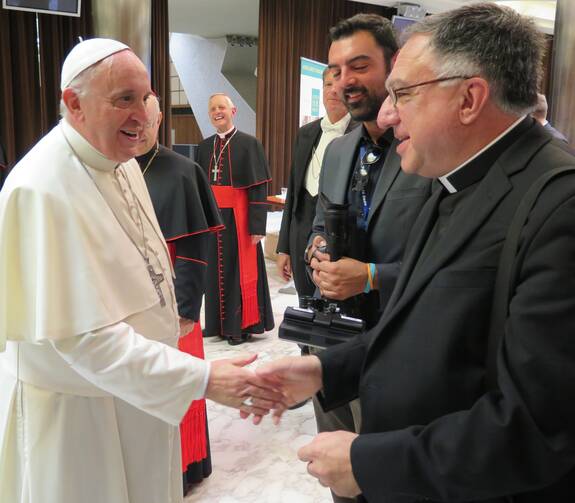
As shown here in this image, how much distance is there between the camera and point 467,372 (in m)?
1.00

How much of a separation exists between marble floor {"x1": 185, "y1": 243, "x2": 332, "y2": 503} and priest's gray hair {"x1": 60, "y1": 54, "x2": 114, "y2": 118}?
1949mm

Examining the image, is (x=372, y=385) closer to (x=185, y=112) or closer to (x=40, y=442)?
(x=40, y=442)

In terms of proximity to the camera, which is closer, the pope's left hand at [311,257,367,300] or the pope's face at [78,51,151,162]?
the pope's face at [78,51,151,162]

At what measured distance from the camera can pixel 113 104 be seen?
4.74 feet

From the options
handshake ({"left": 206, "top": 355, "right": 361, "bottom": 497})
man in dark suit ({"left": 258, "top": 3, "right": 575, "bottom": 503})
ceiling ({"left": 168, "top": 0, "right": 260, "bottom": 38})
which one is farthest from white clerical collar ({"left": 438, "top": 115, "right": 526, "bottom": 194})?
ceiling ({"left": 168, "top": 0, "right": 260, "bottom": 38})

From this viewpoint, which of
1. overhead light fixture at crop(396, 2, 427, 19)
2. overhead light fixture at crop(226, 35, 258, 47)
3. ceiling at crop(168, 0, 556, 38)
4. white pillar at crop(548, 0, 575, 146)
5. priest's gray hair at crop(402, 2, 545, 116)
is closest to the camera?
priest's gray hair at crop(402, 2, 545, 116)

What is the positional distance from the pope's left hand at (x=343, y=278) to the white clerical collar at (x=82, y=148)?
0.75 meters

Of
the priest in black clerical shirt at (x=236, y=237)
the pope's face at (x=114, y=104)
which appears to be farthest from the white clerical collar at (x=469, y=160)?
the priest in black clerical shirt at (x=236, y=237)

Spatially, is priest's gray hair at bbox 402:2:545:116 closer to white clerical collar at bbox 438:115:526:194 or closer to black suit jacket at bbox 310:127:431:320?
white clerical collar at bbox 438:115:526:194

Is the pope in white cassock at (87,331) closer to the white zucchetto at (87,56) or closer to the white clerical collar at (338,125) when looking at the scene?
the white zucchetto at (87,56)

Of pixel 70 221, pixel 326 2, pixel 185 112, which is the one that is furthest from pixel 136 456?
pixel 185 112

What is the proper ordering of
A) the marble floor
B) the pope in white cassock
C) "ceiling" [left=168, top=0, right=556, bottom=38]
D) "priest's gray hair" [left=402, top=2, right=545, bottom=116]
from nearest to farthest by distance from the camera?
"priest's gray hair" [left=402, top=2, right=545, bottom=116]
the pope in white cassock
the marble floor
"ceiling" [left=168, top=0, right=556, bottom=38]

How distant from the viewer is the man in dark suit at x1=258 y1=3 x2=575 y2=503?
33.9 inches

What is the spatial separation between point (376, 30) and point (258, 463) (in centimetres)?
216
